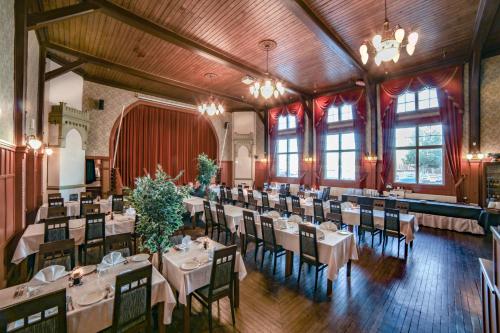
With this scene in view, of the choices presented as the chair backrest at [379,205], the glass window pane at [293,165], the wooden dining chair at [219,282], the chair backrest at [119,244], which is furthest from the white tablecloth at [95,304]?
the glass window pane at [293,165]

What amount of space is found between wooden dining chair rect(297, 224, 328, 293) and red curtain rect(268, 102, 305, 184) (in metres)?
8.28

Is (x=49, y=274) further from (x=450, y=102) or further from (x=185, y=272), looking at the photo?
(x=450, y=102)

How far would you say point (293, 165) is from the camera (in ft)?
41.5

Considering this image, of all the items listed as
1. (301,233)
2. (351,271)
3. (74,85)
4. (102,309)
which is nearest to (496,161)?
(351,271)

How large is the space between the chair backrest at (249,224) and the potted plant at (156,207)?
2098mm

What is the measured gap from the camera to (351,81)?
9648 millimetres

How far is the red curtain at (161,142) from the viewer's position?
1080 centimetres

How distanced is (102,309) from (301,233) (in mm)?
2825

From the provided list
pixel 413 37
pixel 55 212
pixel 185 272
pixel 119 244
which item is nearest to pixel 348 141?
pixel 413 37

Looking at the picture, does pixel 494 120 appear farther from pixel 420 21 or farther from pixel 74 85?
pixel 74 85

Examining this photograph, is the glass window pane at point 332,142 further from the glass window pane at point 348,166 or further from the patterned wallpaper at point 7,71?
the patterned wallpaper at point 7,71

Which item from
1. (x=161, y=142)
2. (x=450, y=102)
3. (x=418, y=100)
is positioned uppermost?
(x=418, y=100)

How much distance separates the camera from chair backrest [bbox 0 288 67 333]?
1.55 meters

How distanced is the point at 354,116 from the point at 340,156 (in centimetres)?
189
